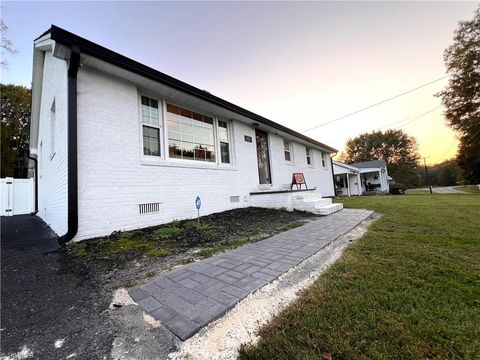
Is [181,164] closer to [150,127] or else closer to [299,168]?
[150,127]

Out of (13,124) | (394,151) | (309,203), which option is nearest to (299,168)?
→ (309,203)

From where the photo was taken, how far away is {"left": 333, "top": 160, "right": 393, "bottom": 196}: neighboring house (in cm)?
2382

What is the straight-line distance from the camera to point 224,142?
307 inches

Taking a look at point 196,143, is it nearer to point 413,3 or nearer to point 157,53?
point 157,53

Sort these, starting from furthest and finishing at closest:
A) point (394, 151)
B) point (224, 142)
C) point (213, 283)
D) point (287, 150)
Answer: point (394, 151)
point (287, 150)
point (224, 142)
point (213, 283)

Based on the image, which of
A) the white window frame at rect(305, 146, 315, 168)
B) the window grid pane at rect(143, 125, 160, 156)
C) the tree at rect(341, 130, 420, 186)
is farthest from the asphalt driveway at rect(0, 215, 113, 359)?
the tree at rect(341, 130, 420, 186)

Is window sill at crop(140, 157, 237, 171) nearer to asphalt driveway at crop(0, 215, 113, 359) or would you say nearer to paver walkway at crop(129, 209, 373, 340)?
asphalt driveway at crop(0, 215, 113, 359)

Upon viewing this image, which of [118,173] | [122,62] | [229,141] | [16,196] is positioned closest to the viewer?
[122,62]

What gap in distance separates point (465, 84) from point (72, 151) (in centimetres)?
2398

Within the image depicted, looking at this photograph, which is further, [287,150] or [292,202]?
[287,150]

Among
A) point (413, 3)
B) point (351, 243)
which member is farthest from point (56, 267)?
point (413, 3)

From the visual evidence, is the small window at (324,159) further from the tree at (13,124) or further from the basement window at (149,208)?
the tree at (13,124)

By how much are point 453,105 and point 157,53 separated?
22.0 meters

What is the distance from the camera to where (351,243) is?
3643 mm
